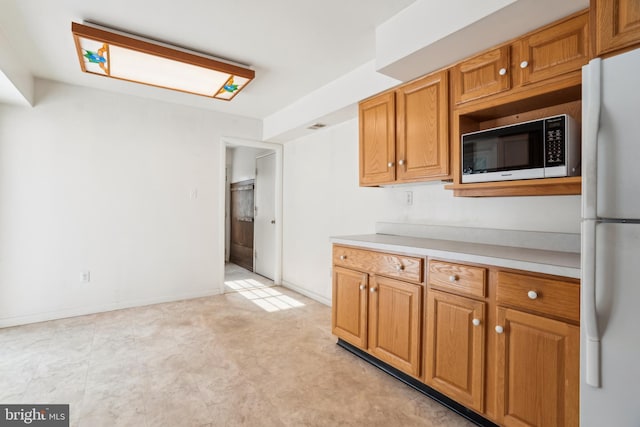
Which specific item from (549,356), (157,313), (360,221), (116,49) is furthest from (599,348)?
(157,313)

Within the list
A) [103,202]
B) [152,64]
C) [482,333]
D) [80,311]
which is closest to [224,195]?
[103,202]

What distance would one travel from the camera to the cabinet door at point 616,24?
119cm

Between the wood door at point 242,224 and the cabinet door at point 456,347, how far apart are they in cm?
429

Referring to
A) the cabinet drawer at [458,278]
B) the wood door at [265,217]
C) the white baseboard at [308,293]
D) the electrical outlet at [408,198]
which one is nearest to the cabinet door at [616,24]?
the cabinet drawer at [458,278]

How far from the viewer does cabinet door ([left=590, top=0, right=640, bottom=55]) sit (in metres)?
1.19

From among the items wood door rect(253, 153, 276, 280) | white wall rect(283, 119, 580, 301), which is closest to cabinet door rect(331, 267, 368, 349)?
white wall rect(283, 119, 580, 301)

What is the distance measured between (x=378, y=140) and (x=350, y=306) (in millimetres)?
1371

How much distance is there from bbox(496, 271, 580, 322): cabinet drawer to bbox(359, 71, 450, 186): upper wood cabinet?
0.87 meters

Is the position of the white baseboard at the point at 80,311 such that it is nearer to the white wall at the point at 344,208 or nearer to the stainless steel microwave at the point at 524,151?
the white wall at the point at 344,208

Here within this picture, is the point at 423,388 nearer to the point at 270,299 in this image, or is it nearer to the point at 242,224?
the point at 270,299

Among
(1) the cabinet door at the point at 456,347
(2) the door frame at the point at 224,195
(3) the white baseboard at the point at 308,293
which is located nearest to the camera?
(1) the cabinet door at the point at 456,347

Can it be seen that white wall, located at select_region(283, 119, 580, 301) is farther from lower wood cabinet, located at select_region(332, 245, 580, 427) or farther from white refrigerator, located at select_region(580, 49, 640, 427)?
white refrigerator, located at select_region(580, 49, 640, 427)

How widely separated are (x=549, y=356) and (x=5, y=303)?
4426 mm

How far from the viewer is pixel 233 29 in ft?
7.85
